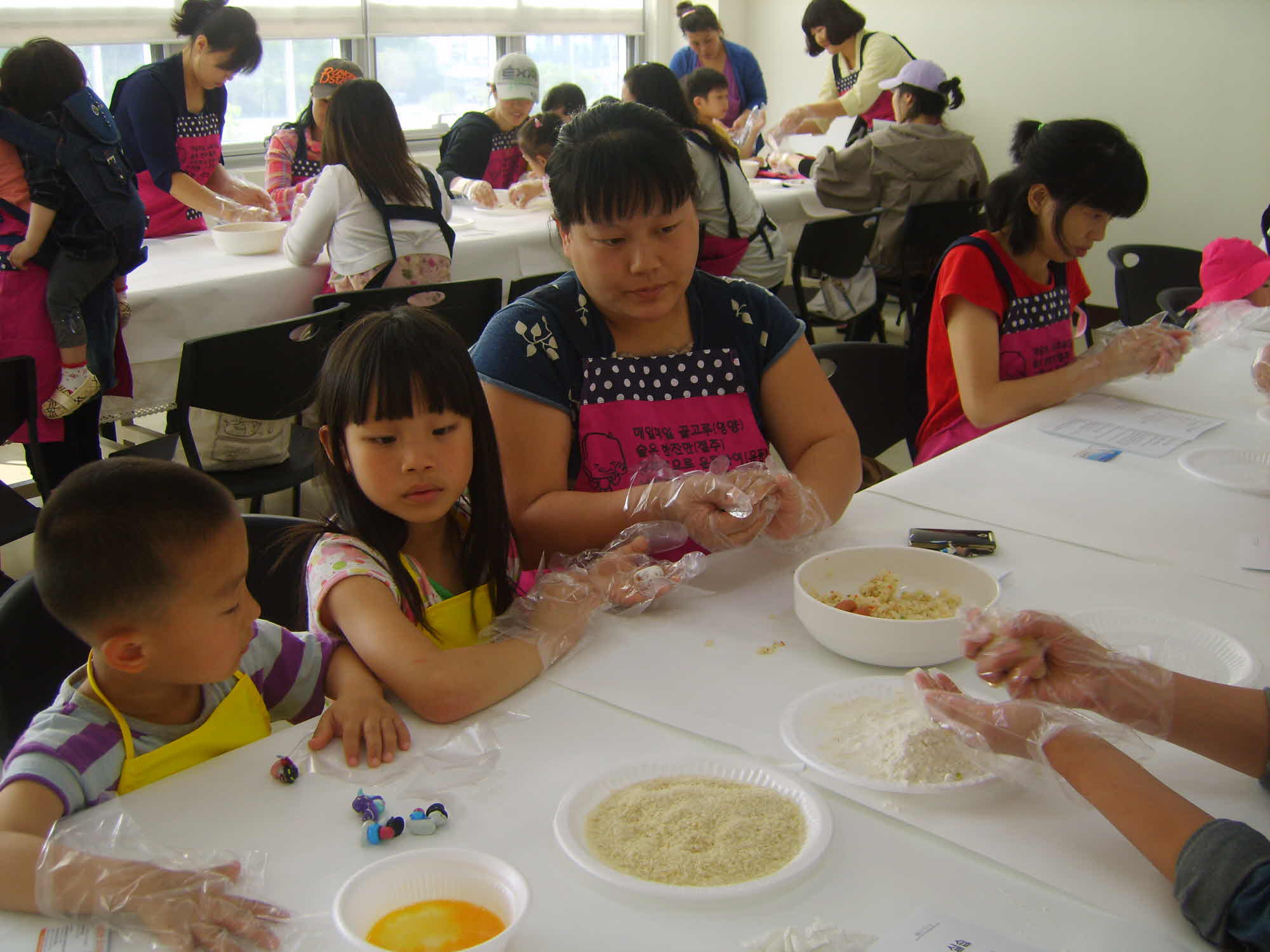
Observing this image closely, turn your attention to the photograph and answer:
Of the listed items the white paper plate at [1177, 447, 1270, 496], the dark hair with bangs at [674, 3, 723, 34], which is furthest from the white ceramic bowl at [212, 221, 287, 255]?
the dark hair with bangs at [674, 3, 723, 34]

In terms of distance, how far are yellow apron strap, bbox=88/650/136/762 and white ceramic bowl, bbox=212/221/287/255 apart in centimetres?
251

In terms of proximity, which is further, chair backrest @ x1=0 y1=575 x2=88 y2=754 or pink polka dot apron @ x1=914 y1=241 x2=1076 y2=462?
pink polka dot apron @ x1=914 y1=241 x2=1076 y2=462

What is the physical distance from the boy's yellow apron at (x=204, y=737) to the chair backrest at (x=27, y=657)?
5.6 inches

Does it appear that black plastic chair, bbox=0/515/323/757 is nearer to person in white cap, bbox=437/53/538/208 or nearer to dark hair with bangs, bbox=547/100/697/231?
dark hair with bangs, bbox=547/100/697/231

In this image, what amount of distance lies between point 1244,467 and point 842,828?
4.34ft

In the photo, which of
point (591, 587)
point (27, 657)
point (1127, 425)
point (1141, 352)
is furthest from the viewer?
point (1141, 352)

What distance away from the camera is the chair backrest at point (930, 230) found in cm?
476

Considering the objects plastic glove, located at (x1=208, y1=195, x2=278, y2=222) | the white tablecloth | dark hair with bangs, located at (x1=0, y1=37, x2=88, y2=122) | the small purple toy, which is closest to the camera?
the small purple toy

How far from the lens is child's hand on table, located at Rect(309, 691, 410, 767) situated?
103 cm

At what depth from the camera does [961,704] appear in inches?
39.0

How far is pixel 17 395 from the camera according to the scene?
2340 millimetres

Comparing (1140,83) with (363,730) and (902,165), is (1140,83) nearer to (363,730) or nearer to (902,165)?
(902,165)

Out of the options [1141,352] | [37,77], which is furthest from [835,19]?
[37,77]

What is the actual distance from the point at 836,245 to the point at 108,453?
2853mm
